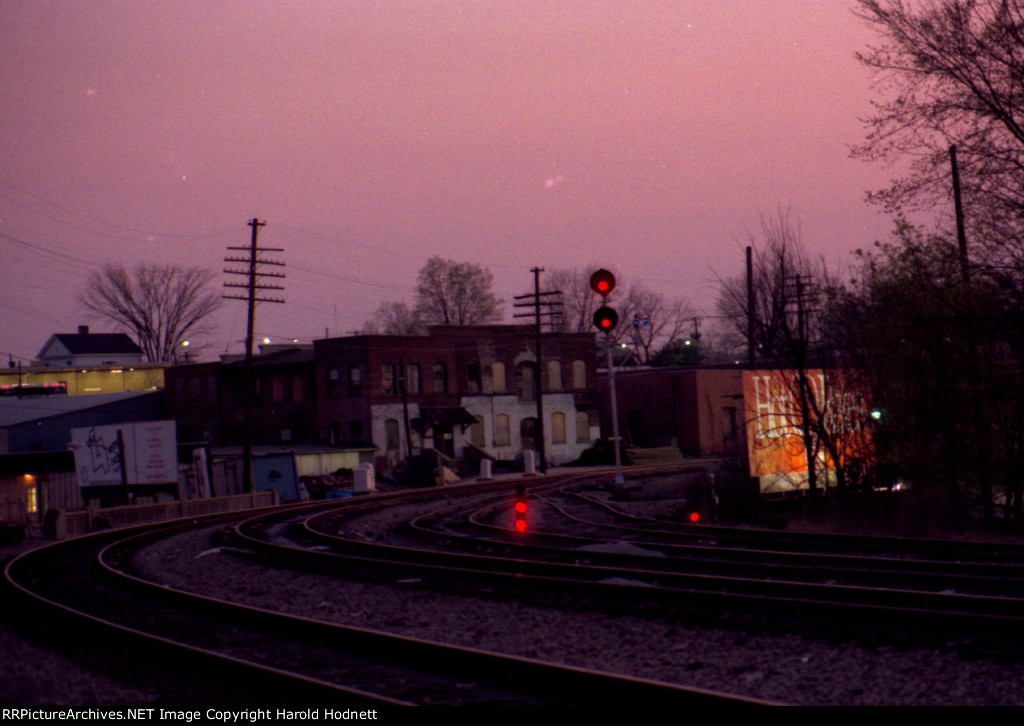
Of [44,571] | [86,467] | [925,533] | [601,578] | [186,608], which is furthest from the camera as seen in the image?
[86,467]

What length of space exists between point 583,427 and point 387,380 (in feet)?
49.4

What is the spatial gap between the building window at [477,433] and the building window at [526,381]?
3.77 meters

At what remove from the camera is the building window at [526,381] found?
218 ft

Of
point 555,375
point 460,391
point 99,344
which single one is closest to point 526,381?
point 555,375

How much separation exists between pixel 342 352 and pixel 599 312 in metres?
42.3

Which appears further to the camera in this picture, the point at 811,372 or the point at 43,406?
the point at 43,406

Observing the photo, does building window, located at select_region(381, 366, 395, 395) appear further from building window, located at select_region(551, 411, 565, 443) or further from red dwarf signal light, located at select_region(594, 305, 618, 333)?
red dwarf signal light, located at select_region(594, 305, 618, 333)

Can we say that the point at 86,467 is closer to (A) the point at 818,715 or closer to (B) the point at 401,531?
(B) the point at 401,531

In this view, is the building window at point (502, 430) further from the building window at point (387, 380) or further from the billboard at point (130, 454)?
the billboard at point (130, 454)

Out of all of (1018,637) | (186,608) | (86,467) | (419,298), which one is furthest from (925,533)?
(419,298)

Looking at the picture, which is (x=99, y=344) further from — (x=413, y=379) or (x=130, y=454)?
(x=130, y=454)

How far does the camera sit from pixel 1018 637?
8297 mm

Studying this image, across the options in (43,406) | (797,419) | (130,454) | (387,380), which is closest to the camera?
(797,419)

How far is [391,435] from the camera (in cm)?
6031
